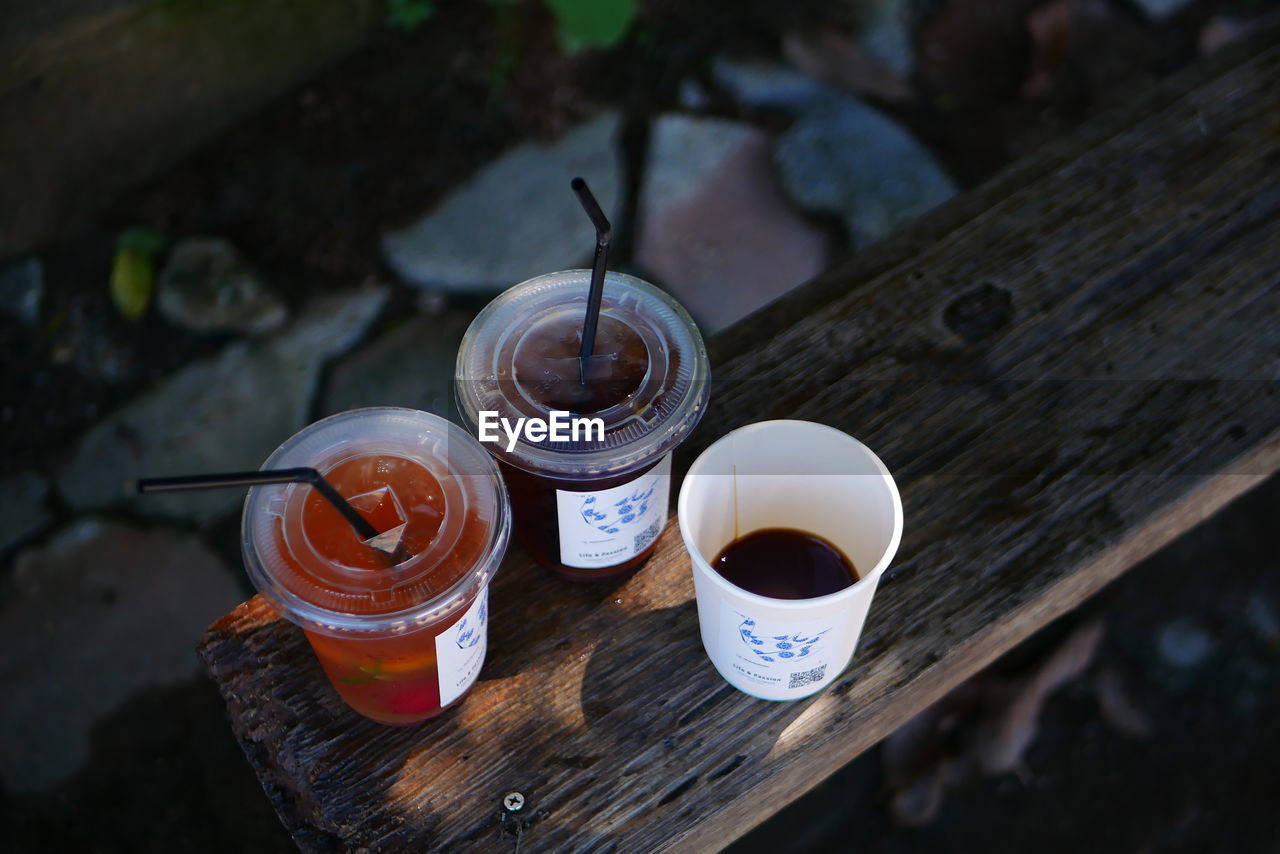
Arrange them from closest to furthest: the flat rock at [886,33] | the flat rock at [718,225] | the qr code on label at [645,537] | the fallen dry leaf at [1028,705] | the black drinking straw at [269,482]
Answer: the black drinking straw at [269,482]
the qr code on label at [645,537]
the fallen dry leaf at [1028,705]
the flat rock at [718,225]
the flat rock at [886,33]

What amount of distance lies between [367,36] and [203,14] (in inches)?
18.1

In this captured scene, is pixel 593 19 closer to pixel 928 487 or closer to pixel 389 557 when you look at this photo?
pixel 928 487

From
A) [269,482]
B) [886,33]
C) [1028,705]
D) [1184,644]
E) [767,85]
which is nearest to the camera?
[269,482]

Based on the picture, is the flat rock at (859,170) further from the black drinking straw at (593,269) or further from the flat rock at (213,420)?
the black drinking straw at (593,269)

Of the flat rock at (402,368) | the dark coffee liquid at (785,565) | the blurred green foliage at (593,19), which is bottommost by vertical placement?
the flat rock at (402,368)

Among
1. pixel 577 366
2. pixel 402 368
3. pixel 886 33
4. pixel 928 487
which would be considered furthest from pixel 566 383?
pixel 886 33

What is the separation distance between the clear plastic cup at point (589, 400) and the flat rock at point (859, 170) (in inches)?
65.1

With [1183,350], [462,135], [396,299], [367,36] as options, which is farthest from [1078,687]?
→ [367,36]

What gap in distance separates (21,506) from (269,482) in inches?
74.2

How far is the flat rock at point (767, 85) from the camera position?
3141 mm

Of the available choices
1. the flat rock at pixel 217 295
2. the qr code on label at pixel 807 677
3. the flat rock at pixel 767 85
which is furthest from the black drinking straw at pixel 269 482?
the flat rock at pixel 767 85

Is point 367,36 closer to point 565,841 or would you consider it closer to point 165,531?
point 165,531

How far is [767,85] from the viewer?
317 cm

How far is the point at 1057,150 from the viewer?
1844mm
